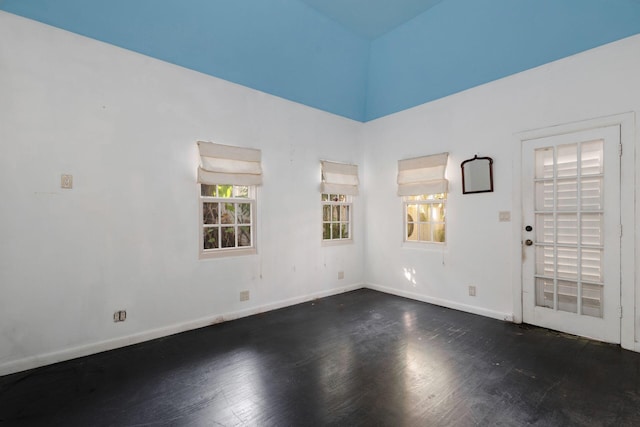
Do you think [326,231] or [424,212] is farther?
[326,231]

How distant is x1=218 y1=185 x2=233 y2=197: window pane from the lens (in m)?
3.76

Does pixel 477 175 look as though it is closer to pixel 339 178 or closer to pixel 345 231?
pixel 339 178

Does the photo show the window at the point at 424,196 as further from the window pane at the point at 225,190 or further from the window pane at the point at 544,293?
the window pane at the point at 225,190

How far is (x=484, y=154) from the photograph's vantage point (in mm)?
3854

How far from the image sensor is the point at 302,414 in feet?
6.52

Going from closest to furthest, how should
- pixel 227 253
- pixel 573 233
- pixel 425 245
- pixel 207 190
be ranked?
pixel 573 233
pixel 207 190
pixel 227 253
pixel 425 245

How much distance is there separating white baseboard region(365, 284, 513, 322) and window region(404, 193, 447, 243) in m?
0.84

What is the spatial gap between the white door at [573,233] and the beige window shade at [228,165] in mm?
3298

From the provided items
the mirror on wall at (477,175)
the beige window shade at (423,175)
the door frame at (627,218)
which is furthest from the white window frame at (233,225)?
the door frame at (627,218)

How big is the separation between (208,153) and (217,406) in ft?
8.55

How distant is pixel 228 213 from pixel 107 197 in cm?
129

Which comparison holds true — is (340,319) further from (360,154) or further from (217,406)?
(360,154)

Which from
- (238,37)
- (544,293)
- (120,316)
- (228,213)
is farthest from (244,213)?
(544,293)

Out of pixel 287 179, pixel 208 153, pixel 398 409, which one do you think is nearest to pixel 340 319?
pixel 398 409
